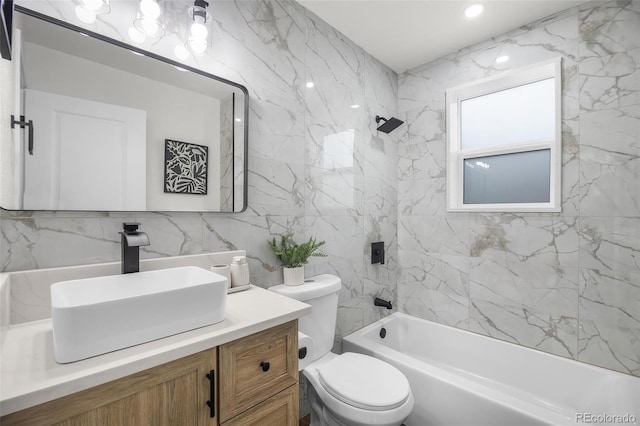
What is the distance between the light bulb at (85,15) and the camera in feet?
3.41

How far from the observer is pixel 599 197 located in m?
1.72

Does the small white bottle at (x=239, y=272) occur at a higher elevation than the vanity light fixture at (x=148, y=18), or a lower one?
lower

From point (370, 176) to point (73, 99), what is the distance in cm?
183

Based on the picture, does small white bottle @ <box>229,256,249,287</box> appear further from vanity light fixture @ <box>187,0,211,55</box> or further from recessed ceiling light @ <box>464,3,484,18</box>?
recessed ceiling light @ <box>464,3,484,18</box>

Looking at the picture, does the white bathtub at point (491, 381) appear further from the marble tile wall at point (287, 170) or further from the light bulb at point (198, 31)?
the light bulb at point (198, 31)

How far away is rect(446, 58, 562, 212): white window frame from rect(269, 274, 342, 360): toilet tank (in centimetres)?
129

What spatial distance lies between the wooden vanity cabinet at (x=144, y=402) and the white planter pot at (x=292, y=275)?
77 centimetres

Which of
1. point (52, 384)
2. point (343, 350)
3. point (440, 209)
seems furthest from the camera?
point (440, 209)

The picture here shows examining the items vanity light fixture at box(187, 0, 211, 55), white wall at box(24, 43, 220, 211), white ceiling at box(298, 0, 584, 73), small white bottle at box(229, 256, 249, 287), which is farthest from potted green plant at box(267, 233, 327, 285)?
white ceiling at box(298, 0, 584, 73)

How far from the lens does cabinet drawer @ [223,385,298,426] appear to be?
901 mm

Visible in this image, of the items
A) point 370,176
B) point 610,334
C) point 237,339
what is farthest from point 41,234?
point 610,334

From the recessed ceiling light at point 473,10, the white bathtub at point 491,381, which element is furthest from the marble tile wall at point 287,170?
the recessed ceiling light at point 473,10

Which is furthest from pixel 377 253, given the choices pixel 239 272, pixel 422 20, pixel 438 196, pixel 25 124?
pixel 25 124

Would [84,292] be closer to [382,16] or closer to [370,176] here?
[370,176]
